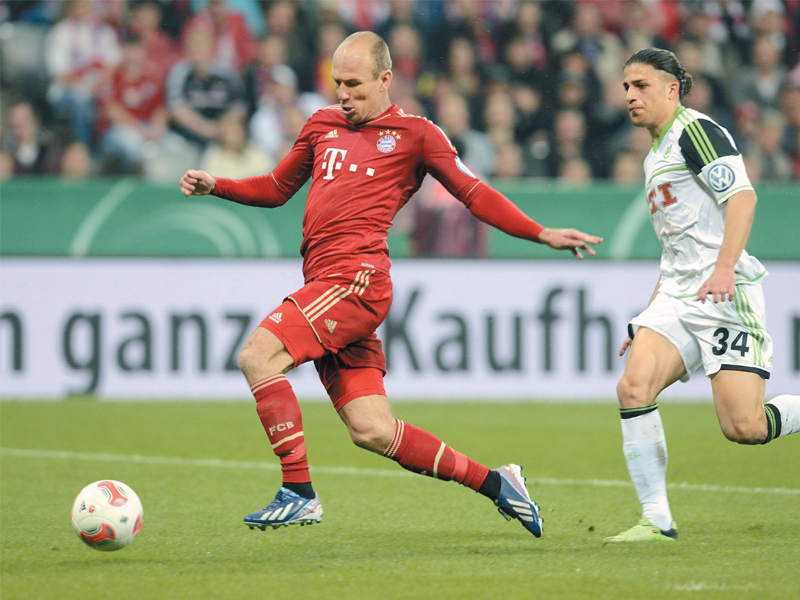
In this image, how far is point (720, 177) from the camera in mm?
4598

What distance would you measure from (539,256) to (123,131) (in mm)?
4550

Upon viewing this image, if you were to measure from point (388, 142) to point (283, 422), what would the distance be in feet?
4.15

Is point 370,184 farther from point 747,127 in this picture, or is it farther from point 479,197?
point 747,127

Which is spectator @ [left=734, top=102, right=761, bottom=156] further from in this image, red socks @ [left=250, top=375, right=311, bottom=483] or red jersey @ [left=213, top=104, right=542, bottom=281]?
red socks @ [left=250, top=375, right=311, bottom=483]

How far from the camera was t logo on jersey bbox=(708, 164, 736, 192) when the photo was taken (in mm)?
4586

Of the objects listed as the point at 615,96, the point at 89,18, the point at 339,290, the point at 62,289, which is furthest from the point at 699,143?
the point at 89,18

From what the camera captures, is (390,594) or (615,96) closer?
(390,594)

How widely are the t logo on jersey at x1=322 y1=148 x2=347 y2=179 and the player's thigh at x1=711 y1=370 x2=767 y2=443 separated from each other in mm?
1827

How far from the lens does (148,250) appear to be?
1048 centimetres

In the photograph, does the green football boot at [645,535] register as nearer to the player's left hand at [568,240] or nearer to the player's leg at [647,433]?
the player's leg at [647,433]

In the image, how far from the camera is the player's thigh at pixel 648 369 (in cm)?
469

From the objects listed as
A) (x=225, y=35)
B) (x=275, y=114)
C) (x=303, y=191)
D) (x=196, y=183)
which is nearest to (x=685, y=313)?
(x=196, y=183)

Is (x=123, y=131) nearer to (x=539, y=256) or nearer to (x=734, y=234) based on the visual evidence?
(x=539, y=256)

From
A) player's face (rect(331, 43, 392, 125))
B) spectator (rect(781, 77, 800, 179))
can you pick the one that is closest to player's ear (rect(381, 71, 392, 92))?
player's face (rect(331, 43, 392, 125))
